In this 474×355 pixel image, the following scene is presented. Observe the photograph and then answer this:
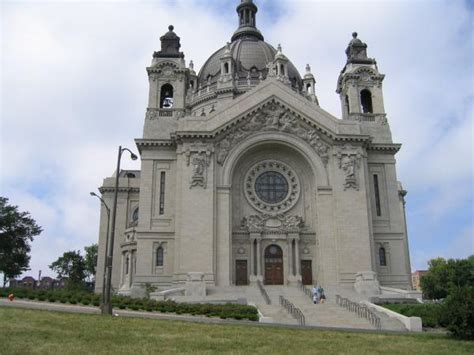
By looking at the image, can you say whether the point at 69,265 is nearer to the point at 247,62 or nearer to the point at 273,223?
the point at 247,62

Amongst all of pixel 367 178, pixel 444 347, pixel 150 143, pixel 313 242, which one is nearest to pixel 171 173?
pixel 150 143

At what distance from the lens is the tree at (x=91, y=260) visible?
273ft

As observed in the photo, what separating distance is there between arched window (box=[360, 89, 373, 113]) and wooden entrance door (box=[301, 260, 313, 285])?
17119 mm

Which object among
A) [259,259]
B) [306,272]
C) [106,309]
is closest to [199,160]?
[259,259]

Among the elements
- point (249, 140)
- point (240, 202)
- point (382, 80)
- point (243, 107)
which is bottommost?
point (240, 202)

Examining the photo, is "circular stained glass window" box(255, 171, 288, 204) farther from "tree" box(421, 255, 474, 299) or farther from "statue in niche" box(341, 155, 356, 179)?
"tree" box(421, 255, 474, 299)

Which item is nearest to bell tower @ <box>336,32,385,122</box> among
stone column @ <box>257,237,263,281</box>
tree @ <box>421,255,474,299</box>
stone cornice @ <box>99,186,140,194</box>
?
stone column @ <box>257,237,263,281</box>

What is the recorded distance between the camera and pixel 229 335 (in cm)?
1784

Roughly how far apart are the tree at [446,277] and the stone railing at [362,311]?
51.0m

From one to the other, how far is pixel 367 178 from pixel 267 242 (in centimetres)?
1049

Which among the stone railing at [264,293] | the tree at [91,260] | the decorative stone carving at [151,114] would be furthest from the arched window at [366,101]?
the tree at [91,260]

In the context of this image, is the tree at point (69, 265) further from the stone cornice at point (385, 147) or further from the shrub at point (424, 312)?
the shrub at point (424, 312)

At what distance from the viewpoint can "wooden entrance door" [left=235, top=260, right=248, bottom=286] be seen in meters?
41.7

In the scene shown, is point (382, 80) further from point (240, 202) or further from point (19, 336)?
point (19, 336)
